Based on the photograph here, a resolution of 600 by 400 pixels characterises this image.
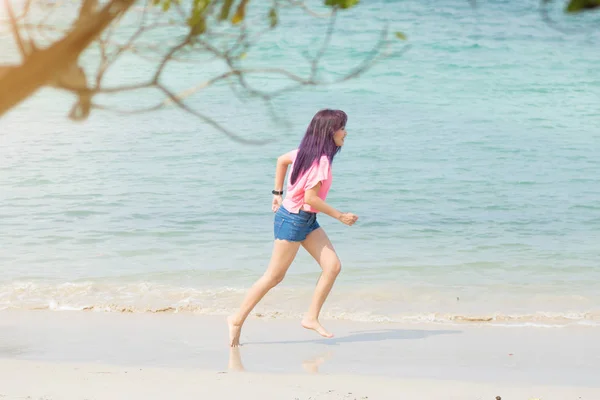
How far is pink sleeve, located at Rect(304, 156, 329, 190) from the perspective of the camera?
5.57 meters

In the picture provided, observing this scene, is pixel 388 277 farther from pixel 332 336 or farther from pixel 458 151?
pixel 458 151

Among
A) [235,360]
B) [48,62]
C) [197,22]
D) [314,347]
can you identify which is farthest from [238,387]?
[48,62]

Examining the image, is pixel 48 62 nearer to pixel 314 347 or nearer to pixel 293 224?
pixel 293 224

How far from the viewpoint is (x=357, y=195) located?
13.2 m

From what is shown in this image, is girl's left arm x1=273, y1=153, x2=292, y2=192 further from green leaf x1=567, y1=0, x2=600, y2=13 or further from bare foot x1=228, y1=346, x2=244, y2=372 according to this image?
green leaf x1=567, y1=0, x2=600, y2=13

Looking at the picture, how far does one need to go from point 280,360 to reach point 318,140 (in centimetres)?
141

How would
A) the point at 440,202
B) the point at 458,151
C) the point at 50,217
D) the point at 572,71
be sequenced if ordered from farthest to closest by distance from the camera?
1. the point at 572,71
2. the point at 458,151
3. the point at 440,202
4. the point at 50,217

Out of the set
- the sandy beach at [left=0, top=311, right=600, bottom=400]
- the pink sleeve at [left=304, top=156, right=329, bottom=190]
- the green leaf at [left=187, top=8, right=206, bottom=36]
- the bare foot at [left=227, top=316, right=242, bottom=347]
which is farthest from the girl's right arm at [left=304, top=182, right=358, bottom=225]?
the green leaf at [left=187, top=8, right=206, bottom=36]

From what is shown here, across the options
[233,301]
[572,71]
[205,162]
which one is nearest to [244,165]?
[205,162]

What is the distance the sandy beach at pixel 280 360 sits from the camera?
516 centimetres

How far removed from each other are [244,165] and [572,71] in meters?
12.9

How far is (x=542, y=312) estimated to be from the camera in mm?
7551

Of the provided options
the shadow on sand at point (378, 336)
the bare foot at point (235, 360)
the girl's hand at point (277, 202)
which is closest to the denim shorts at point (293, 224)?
the girl's hand at point (277, 202)

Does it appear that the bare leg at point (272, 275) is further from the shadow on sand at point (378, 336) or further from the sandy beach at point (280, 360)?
the shadow on sand at point (378, 336)
